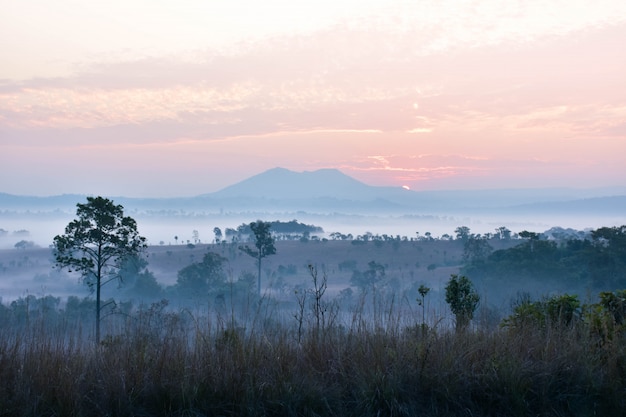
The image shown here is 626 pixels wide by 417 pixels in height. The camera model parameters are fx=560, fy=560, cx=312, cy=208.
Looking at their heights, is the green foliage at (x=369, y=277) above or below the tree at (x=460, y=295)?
below

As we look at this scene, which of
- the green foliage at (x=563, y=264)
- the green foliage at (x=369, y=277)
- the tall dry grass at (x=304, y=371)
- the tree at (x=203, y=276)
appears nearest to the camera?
the tall dry grass at (x=304, y=371)

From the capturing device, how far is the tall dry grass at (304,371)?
491 centimetres

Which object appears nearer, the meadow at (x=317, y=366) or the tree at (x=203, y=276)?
the meadow at (x=317, y=366)

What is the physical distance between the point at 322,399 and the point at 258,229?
48.2 metres

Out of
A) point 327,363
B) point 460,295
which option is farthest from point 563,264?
point 327,363

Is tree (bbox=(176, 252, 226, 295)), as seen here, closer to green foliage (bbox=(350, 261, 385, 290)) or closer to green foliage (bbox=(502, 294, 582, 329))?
green foliage (bbox=(350, 261, 385, 290))

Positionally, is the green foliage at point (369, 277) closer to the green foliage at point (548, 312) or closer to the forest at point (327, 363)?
the green foliage at point (548, 312)

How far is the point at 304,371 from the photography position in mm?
5430

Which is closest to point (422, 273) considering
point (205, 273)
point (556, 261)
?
point (556, 261)

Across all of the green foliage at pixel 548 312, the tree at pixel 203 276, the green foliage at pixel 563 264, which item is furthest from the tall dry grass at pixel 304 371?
the tree at pixel 203 276

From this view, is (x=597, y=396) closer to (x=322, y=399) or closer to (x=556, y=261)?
(x=322, y=399)

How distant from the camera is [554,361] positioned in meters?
5.62

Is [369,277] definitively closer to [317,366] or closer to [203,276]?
[203,276]

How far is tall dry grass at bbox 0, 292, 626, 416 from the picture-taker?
4.91 m
